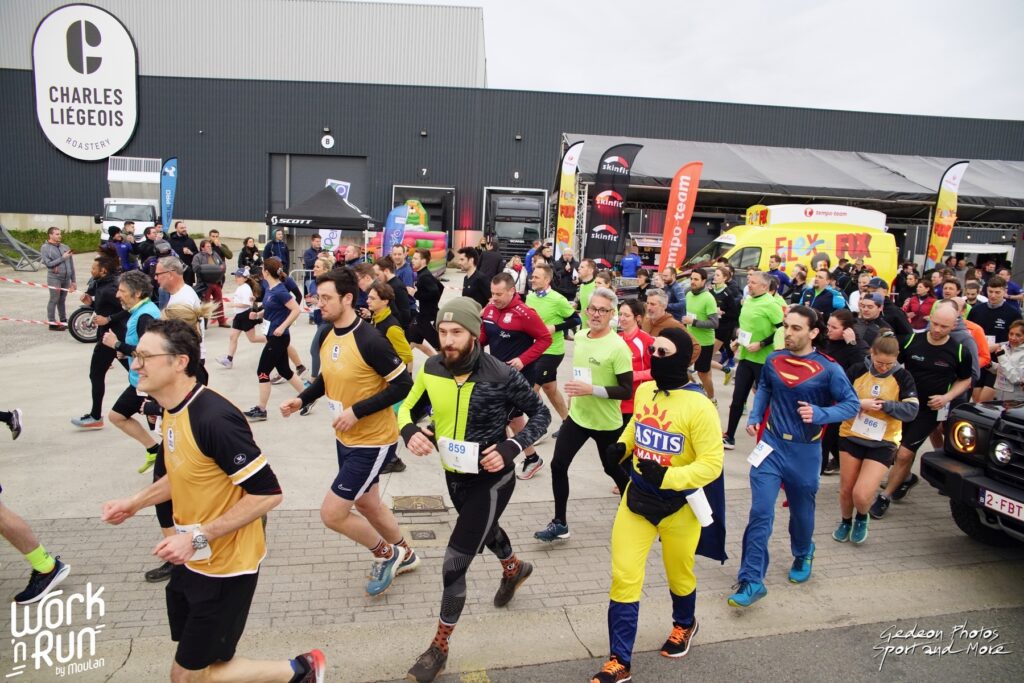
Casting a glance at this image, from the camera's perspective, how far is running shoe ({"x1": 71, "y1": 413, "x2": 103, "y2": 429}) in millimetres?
7102

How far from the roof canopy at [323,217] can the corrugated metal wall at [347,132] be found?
15.0 meters

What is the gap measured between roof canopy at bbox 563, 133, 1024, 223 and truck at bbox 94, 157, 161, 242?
15.4 meters

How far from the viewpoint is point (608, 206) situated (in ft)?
48.9

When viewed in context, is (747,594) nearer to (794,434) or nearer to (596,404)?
(794,434)

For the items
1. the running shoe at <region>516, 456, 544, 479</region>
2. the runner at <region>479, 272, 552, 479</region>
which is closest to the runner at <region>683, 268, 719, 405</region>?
the runner at <region>479, 272, 552, 479</region>

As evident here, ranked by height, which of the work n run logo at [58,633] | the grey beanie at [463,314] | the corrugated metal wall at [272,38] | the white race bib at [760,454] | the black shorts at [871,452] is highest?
the corrugated metal wall at [272,38]

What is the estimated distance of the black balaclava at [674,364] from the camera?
11.1 ft

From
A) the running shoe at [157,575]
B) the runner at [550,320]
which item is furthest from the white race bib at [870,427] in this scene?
the running shoe at [157,575]

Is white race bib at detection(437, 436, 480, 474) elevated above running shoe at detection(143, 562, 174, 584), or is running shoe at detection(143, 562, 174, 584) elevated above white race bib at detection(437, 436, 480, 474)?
white race bib at detection(437, 436, 480, 474)

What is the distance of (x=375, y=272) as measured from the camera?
7.48 meters

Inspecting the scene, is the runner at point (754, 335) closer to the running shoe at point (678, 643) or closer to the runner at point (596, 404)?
the runner at point (596, 404)

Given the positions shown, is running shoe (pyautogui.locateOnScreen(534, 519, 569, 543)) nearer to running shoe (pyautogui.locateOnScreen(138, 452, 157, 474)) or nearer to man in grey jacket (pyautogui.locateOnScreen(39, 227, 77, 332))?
running shoe (pyautogui.locateOnScreen(138, 452, 157, 474))

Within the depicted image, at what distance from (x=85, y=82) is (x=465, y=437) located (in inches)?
1503

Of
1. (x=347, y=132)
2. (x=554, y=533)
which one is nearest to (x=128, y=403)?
(x=554, y=533)
